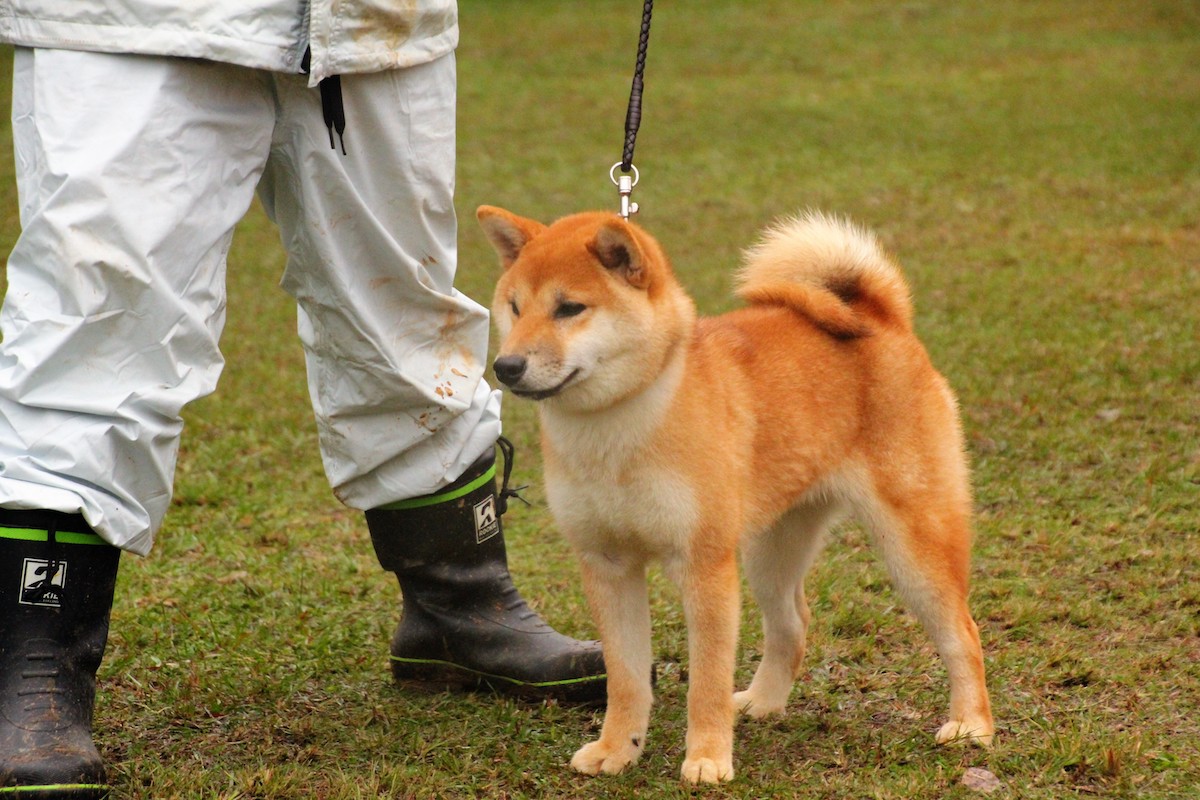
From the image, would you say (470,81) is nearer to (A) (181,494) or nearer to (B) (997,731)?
(A) (181,494)

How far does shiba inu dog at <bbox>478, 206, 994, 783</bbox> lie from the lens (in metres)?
2.48

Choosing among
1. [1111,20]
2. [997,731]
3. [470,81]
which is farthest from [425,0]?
[1111,20]

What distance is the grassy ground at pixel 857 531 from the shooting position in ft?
8.43

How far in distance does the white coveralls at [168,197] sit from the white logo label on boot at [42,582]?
0.38 ft

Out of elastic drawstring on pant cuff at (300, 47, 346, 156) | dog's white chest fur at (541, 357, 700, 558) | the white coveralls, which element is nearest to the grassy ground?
dog's white chest fur at (541, 357, 700, 558)

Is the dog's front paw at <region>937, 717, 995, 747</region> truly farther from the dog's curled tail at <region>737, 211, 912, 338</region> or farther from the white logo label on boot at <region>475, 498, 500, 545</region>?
the white logo label on boot at <region>475, 498, 500, 545</region>

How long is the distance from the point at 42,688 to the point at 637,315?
3.96 ft

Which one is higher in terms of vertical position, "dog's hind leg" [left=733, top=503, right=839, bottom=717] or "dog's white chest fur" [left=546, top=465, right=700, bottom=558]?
"dog's white chest fur" [left=546, top=465, right=700, bottom=558]

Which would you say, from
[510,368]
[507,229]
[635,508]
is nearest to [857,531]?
[635,508]

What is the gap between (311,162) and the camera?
240 cm

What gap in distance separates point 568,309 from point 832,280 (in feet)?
2.58

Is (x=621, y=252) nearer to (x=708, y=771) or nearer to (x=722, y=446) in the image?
(x=722, y=446)

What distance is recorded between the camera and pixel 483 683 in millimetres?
2949

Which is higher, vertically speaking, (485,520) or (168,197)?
(168,197)
